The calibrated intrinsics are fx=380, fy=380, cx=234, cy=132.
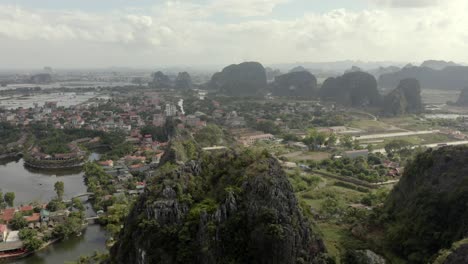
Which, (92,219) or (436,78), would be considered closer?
(92,219)

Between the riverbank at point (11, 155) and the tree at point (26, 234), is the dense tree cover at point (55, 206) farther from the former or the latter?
the riverbank at point (11, 155)

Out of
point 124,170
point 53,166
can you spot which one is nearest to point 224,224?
point 124,170

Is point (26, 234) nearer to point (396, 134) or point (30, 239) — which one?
point (30, 239)

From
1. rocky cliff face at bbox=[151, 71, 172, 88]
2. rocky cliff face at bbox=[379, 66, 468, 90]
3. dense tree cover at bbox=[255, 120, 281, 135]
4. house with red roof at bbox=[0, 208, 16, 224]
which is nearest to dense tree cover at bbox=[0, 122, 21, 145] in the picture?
house with red roof at bbox=[0, 208, 16, 224]

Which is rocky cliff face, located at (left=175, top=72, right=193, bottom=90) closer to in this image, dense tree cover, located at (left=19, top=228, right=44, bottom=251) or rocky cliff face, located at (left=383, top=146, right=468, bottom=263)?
dense tree cover, located at (left=19, top=228, right=44, bottom=251)

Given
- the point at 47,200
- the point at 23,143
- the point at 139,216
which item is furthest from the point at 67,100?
the point at 139,216

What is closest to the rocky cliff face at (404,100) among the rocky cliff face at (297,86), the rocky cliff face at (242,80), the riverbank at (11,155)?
the rocky cliff face at (297,86)
